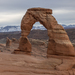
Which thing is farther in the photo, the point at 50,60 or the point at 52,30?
the point at 52,30

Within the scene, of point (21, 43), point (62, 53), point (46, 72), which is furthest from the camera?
point (21, 43)

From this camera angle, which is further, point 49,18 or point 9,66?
point 49,18

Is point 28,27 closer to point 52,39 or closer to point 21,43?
point 21,43

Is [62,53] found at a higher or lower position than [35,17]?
lower

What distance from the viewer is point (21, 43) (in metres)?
15.4

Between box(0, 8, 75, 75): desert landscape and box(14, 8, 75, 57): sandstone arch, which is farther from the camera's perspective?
box(14, 8, 75, 57): sandstone arch

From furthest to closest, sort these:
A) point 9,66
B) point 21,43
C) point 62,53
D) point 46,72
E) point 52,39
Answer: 1. point 21,43
2. point 52,39
3. point 62,53
4. point 9,66
5. point 46,72

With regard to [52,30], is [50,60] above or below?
below

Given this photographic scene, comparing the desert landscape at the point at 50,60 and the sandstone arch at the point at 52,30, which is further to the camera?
the sandstone arch at the point at 52,30

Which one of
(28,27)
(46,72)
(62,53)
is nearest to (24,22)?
(28,27)

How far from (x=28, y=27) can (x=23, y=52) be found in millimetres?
3249

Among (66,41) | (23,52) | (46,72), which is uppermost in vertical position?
(66,41)

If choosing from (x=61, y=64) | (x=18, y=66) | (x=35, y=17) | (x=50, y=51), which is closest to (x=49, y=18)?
(x=35, y=17)

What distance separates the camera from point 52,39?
37.2 feet
